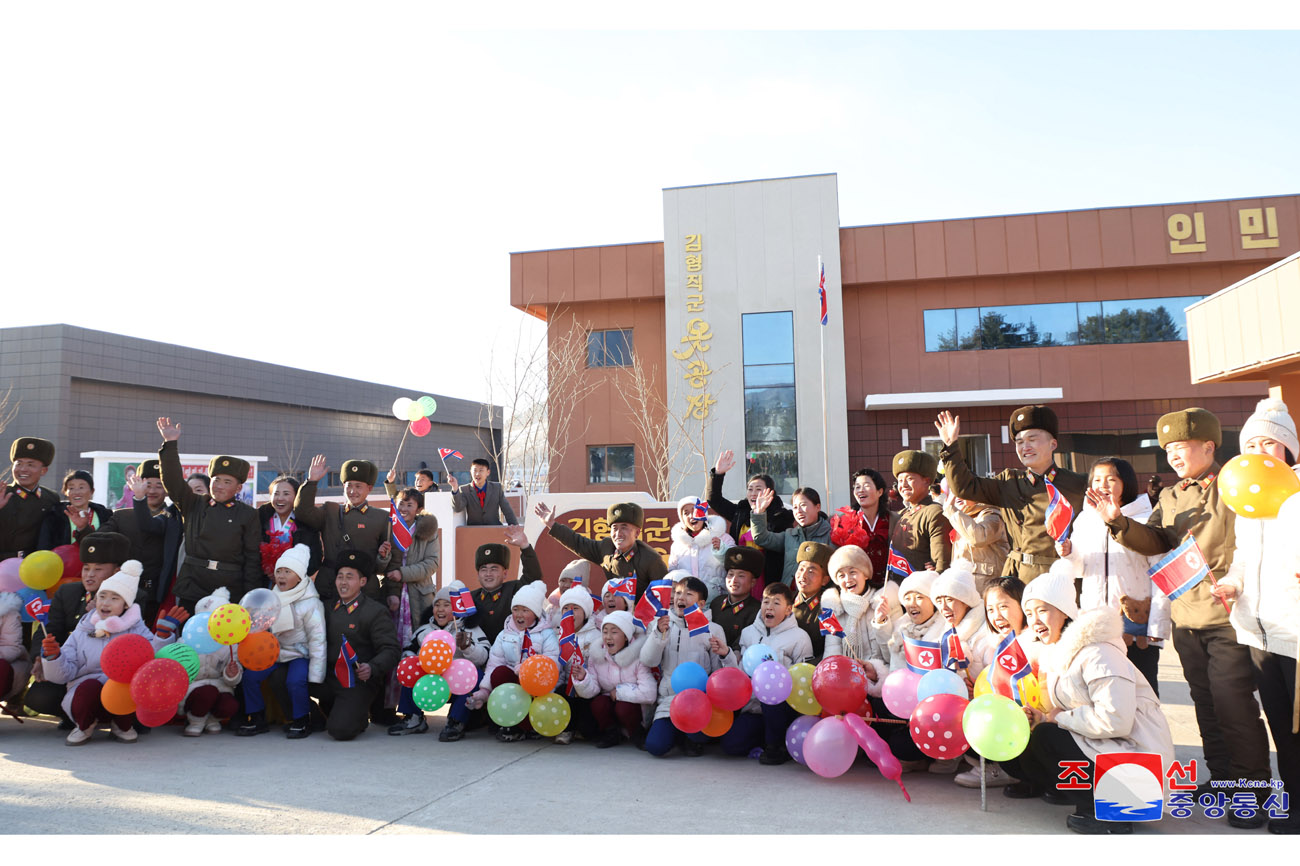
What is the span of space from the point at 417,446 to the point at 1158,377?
3341 cm

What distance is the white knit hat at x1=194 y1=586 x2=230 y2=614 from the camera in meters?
5.83

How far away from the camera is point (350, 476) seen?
6.33 m

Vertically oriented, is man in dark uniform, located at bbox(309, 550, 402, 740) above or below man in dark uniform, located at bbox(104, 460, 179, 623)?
below

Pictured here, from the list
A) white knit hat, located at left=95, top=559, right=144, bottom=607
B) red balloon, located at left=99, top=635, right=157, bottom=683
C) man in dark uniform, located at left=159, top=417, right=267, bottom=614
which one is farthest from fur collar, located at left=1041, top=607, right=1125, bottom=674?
white knit hat, located at left=95, top=559, right=144, bottom=607

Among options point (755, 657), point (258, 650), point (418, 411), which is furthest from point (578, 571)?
point (418, 411)

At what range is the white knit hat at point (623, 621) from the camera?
5250 millimetres

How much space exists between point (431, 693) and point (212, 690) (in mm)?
1601

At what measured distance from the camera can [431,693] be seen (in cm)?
532

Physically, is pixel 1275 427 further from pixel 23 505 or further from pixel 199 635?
pixel 23 505

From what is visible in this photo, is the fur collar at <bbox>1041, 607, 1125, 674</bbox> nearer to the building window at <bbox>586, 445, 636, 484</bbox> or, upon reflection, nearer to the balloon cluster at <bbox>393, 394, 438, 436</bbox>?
the balloon cluster at <bbox>393, 394, 438, 436</bbox>

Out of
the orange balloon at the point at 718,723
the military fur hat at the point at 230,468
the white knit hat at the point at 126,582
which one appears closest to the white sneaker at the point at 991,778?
the orange balloon at the point at 718,723

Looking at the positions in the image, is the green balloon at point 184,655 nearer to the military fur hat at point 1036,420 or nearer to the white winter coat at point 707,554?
the white winter coat at point 707,554

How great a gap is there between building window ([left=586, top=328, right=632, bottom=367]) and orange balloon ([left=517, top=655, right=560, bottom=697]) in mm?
15282

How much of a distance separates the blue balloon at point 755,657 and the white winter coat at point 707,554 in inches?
39.9
